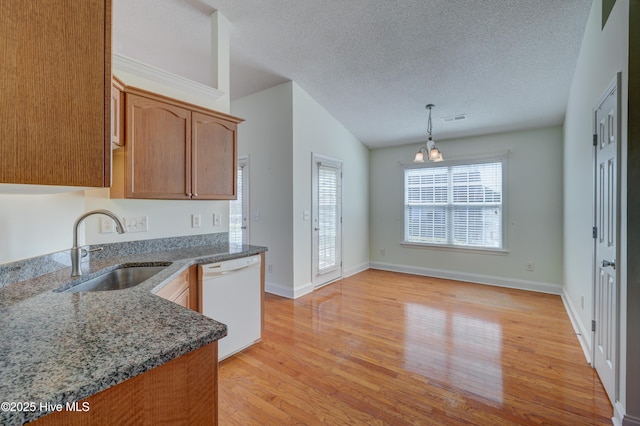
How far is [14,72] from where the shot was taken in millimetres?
697

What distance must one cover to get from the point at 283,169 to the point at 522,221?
12.2 ft

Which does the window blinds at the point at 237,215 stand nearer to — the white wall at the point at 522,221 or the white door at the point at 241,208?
the white door at the point at 241,208

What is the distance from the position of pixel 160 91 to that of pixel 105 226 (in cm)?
122

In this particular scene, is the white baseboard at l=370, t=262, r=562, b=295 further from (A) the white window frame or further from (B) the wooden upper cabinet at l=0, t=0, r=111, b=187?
(B) the wooden upper cabinet at l=0, t=0, r=111, b=187

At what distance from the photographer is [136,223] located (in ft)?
7.70

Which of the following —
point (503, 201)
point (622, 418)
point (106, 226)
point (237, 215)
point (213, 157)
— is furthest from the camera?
point (237, 215)

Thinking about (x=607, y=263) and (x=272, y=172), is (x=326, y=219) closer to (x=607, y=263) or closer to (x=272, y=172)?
(x=272, y=172)

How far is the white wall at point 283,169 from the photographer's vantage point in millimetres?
4004

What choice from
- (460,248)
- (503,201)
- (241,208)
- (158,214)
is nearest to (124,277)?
(158,214)

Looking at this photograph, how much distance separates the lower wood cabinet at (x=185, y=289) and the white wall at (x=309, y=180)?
1.99m

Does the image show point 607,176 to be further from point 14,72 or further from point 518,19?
point 14,72

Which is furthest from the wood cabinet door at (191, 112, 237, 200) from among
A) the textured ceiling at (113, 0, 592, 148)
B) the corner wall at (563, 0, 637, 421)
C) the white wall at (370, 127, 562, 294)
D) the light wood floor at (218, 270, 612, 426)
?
the white wall at (370, 127, 562, 294)

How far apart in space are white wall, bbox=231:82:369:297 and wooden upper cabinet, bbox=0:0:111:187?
3174mm

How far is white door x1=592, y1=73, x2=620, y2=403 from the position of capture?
1773mm
